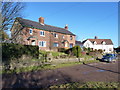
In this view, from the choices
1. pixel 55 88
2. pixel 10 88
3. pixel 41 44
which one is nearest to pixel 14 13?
pixel 41 44

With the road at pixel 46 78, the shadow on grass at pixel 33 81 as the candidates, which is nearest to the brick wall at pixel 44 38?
the road at pixel 46 78

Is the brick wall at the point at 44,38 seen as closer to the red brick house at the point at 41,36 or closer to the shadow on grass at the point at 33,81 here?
the red brick house at the point at 41,36

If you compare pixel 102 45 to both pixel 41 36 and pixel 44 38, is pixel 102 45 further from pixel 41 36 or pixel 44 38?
pixel 41 36

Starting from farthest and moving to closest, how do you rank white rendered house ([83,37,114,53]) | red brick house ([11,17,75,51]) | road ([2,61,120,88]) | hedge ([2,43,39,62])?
white rendered house ([83,37,114,53]) < red brick house ([11,17,75,51]) < hedge ([2,43,39,62]) < road ([2,61,120,88])

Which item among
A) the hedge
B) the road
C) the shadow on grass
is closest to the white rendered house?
the hedge

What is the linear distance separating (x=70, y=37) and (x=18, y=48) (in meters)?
25.1

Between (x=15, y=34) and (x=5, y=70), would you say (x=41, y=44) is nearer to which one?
(x=15, y=34)

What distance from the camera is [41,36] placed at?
2614cm

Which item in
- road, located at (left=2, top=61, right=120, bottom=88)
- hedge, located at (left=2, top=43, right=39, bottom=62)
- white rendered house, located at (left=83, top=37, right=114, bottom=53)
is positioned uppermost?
white rendered house, located at (left=83, top=37, right=114, bottom=53)

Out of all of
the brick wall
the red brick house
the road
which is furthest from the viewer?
the brick wall

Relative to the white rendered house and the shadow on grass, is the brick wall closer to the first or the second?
the shadow on grass

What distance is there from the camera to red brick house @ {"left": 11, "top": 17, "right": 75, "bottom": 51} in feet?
70.3

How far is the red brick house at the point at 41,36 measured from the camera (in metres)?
21.4

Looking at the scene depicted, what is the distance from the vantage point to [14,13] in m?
15.4
